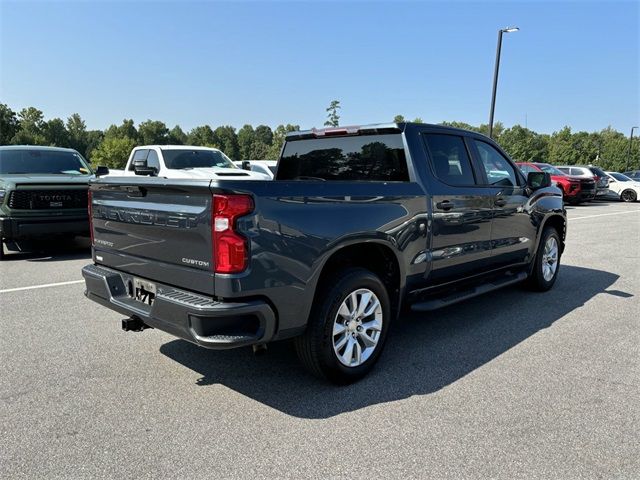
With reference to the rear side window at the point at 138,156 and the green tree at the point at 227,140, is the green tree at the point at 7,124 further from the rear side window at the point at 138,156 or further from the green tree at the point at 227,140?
the rear side window at the point at 138,156

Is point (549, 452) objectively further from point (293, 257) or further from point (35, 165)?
point (35, 165)

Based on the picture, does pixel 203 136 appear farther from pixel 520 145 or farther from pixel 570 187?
pixel 570 187

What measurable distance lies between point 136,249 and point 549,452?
9.44 feet

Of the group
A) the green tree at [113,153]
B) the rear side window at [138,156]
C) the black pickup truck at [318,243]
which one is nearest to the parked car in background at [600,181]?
the rear side window at [138,156]

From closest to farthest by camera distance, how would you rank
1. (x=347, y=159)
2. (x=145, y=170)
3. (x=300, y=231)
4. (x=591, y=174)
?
(x=300, y=231) → (x=347, y=159) → (x=145, y=170) → (x=591, y=174)

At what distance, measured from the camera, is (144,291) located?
341cm

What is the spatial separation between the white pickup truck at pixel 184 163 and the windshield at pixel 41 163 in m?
1.62

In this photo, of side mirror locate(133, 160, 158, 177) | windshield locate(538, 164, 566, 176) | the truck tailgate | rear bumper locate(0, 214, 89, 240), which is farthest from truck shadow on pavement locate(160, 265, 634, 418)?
windshield locate(538, 164, 566, 176)

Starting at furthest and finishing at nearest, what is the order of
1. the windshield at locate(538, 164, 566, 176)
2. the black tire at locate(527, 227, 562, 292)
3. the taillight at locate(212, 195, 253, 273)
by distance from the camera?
the windshield at locate(538, 164, 566, 176)
the black tire at locate(527, 227, 562, 292)
the taillight at locate(212, 195, 253, 273)

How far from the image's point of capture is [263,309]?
293 centimetres

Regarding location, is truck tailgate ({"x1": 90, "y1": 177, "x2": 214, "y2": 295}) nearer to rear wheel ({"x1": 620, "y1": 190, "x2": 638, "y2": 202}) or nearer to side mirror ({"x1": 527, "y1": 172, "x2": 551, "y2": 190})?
side mirror ({"x1": 527, "y1": 172, "x2": 551, "y2": 190})

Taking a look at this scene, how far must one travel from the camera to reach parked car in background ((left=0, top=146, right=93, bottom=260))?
7.75 meters

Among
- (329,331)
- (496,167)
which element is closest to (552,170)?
(496,167)

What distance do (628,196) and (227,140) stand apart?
380 ft
